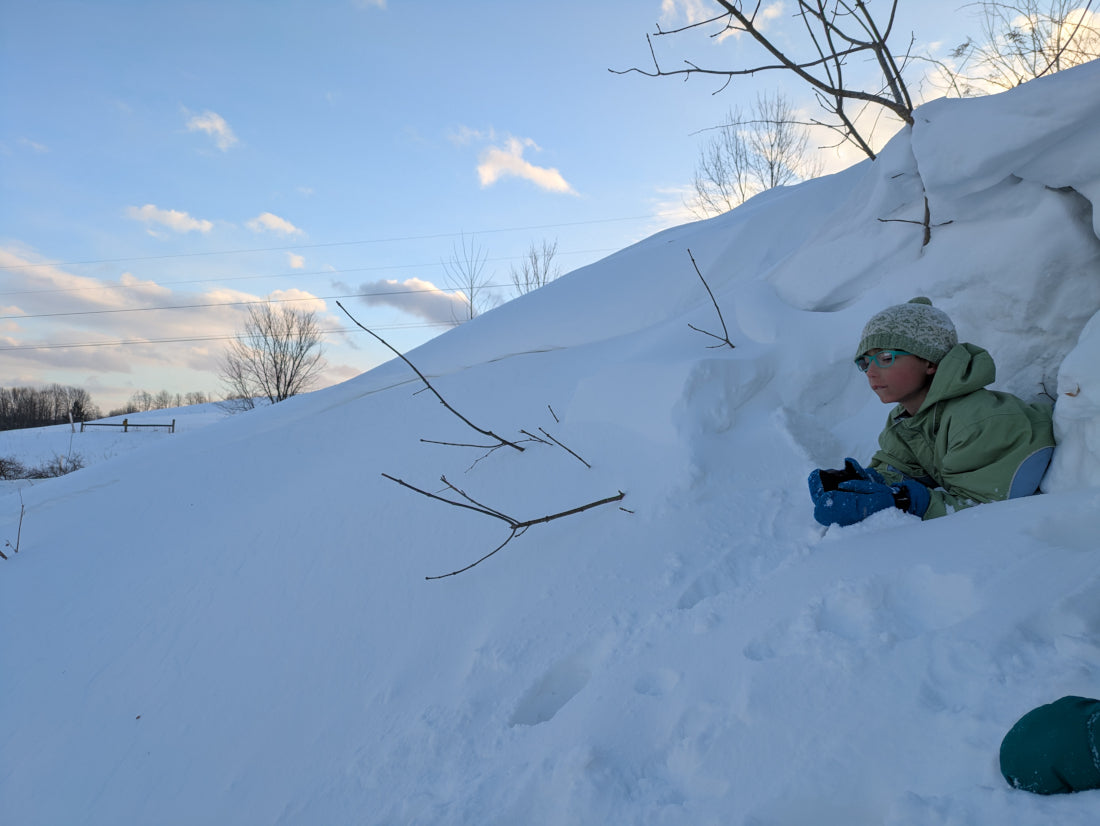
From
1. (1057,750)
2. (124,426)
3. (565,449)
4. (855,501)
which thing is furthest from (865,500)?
(124,426)

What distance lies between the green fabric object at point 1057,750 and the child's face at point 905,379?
3.82 feet

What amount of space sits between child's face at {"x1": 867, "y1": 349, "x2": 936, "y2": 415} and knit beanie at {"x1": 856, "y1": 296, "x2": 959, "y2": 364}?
27 mm

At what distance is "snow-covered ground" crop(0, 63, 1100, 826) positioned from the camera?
1.13 metres

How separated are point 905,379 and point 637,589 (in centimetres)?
103

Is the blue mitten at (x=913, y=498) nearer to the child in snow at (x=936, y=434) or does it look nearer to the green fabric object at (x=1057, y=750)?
the child in snow at (x=936, y=434)

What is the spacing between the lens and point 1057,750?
81 cm

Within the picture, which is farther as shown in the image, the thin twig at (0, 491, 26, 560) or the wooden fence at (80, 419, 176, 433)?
the wooden fence at (80, 419, 176, 433)

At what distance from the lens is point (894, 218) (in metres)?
2.85

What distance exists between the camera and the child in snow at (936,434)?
1.71 meters

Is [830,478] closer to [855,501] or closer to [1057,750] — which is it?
[855,501]

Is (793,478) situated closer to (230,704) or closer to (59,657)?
(230,704)

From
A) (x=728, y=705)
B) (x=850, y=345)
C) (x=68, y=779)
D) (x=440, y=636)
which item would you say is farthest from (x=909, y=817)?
(x=68, y=779)

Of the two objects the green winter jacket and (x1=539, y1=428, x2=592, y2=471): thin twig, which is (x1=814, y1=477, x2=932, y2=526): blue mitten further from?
(x1=539, y1=428, x2=592, y2=471): thin twig

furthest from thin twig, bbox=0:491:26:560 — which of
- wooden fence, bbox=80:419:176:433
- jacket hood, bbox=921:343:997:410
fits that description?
wooden fence, bbox=80:419:176:433
